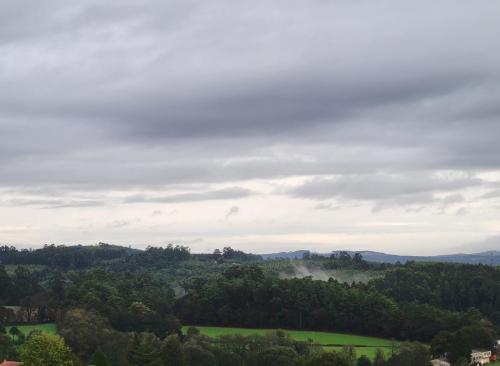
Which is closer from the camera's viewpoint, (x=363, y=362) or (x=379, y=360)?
(x=363, y=362)

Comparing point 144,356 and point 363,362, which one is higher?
point 144,356

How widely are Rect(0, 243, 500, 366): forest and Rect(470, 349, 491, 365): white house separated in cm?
96

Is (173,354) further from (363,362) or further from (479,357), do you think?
(479,357)

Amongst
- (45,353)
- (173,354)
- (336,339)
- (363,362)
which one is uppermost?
(45,353)

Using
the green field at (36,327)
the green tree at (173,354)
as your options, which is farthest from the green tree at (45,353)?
the green field at (36,327)

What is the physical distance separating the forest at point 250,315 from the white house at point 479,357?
96 centimetres

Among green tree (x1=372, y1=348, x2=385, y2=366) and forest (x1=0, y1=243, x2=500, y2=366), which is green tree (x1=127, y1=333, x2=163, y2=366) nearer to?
forest (x1=0, y1=243, x2=500, y2=366)

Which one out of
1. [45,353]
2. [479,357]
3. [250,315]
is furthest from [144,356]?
[250,315]

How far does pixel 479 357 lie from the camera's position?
69.1 meters

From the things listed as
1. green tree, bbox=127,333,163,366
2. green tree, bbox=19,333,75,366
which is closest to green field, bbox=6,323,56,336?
green tree, bbox=127,333,163,366

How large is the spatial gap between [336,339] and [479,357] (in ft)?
60.4

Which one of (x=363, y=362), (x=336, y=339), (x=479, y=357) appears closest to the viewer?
(x=363, y=362)

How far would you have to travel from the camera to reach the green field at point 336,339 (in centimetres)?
7650

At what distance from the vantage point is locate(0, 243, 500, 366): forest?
6281cm
